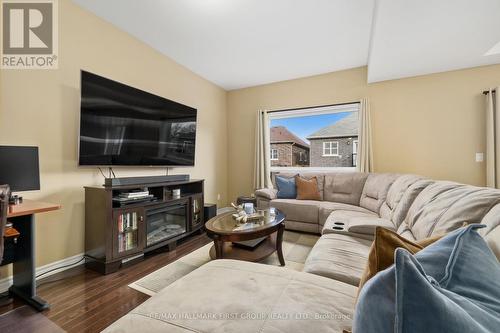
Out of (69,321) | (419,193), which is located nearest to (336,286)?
(419,193)

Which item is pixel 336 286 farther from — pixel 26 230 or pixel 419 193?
pixel 26 230

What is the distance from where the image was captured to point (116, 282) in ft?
6.34

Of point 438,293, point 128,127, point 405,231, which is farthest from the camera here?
point 128,127

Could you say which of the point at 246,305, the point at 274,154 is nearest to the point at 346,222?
the point at 246,305

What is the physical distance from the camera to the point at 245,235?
6.28 feet

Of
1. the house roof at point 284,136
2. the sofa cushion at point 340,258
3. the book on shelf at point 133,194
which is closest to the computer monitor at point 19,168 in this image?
the book on shelf at point 133,194

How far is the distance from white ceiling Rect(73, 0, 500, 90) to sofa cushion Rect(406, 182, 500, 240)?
162 centimetres

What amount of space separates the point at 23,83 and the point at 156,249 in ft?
6.67

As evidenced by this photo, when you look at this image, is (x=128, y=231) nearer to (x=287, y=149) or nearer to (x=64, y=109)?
(x=64, y=109)

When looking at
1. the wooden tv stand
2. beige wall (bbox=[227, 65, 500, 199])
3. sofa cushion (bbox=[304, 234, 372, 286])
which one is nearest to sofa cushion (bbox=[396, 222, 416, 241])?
sofa cushion (bbox=[304, 234, 372, 286])

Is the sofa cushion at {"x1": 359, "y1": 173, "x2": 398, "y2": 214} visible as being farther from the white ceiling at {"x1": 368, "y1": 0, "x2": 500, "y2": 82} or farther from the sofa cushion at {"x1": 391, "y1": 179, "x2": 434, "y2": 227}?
the white ceiling at {"x1": 368, "y1": 0, "x2": 500, "y2": 82}

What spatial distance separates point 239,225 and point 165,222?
1.19 meters

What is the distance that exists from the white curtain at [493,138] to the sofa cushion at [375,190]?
1291mm

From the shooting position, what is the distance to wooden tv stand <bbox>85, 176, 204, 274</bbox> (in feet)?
6.79
